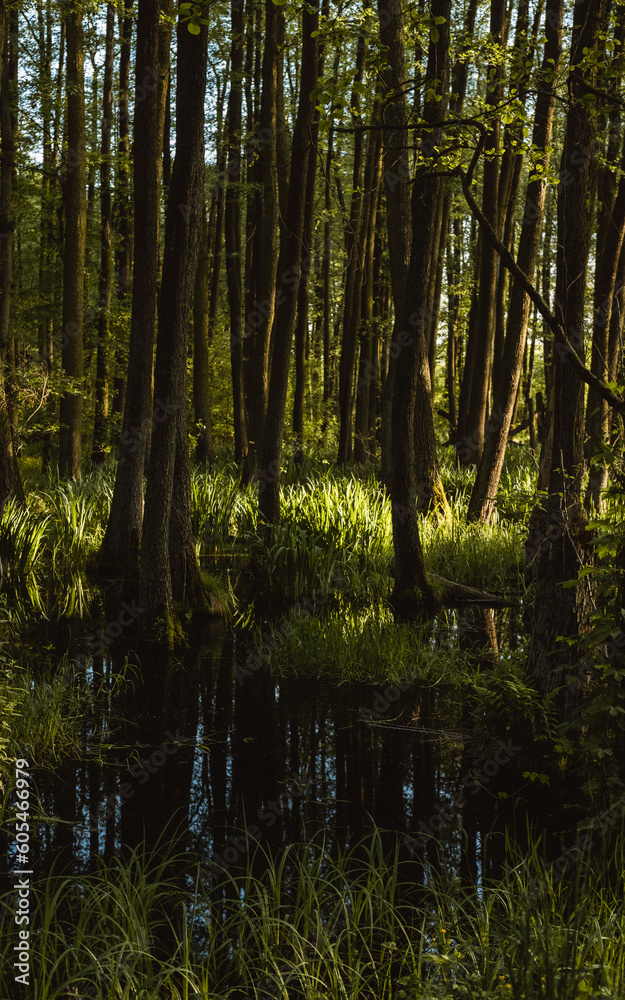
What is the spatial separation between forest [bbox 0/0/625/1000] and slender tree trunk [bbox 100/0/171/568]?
3cm

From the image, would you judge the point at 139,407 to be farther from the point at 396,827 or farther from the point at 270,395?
the point at 396,827

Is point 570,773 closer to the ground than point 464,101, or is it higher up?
closer to the ground

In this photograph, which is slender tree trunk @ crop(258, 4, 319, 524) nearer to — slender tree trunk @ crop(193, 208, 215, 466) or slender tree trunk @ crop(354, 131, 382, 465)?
slender tree trunk @ crop(193, 208, 215, 466)

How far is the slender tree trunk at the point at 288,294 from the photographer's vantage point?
27.1ft

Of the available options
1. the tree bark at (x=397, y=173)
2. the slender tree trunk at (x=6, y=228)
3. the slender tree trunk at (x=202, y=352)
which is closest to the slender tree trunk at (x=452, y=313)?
the slender tree trunk at (x=202, y=352)

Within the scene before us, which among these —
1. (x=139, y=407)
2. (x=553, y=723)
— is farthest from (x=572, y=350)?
(x=139, y=407)

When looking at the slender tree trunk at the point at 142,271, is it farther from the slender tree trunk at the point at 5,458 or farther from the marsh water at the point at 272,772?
the marsh water at the point at 272,772

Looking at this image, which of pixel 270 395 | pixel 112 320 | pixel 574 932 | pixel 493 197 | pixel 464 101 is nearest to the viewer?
pixel 574 932

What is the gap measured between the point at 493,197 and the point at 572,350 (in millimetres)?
8214

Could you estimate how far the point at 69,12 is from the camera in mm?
10297

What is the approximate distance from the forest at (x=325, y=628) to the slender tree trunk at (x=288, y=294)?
39mm

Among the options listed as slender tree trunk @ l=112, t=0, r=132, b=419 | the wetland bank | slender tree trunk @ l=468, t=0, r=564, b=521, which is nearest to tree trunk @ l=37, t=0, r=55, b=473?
slender tree trunk @ l=112, t=0, r=132, b=419

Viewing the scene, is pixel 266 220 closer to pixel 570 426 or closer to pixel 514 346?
pixel 514 346

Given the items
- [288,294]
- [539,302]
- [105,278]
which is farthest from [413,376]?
[105,278]
